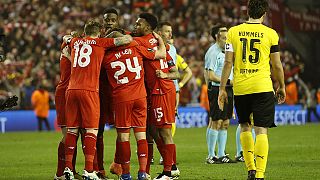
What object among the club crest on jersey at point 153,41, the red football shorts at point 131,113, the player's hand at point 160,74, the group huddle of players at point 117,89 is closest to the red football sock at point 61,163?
the group huddle of players at point 117,89

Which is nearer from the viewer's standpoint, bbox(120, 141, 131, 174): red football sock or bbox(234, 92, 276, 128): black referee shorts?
bbox(234, 92, 276, 128): black referee shorts

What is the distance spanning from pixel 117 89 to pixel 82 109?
0.56 meters

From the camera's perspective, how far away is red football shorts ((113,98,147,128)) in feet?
39.1

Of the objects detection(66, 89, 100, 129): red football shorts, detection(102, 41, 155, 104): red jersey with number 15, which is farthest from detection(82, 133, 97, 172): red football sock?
detection(102, 41, 155, 104): red jersey with number 15

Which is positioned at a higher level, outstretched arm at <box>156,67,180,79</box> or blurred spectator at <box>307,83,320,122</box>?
outstretched arm at <box>156,67,180,79</box>

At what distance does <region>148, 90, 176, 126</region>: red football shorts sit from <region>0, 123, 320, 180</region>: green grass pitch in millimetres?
1066

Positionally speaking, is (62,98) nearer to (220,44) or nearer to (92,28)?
(92,28)

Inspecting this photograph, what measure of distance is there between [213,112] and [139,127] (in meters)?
4.54

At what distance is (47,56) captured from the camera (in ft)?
109

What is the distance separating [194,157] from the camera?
17297mm

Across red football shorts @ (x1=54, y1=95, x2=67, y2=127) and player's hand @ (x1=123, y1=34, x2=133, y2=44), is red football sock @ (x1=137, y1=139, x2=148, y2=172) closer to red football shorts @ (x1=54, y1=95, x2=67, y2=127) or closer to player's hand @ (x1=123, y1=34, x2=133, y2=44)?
red football shorts @ (x1=54, y1=95, x2=67, y2=127)

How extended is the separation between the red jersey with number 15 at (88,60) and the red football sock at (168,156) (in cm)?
142

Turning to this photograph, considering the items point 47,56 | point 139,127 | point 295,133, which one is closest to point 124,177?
point 139,127

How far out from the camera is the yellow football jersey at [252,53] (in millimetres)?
11305
